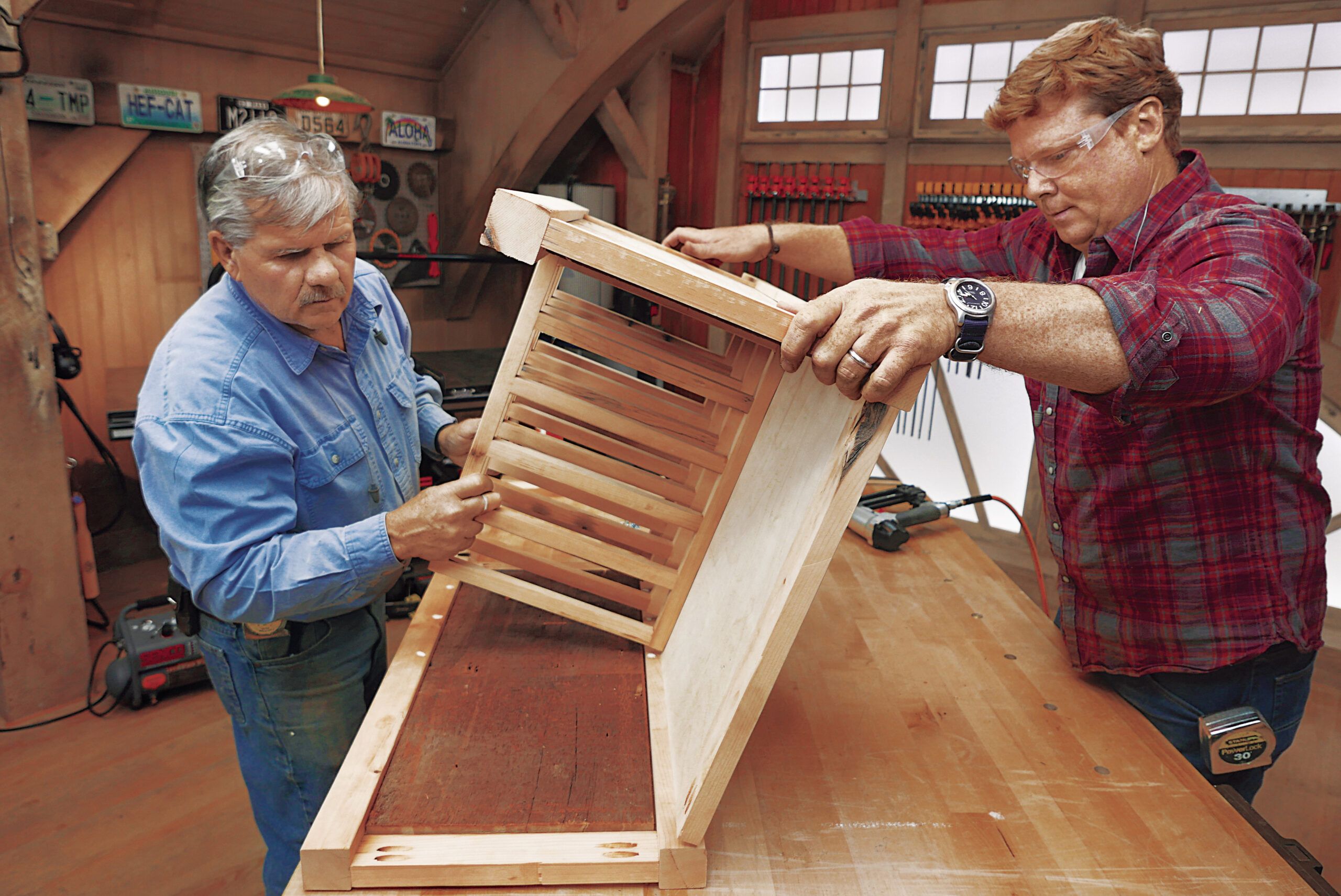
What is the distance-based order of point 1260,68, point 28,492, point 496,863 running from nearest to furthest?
point 496,863, point 28,492, point 1260,68

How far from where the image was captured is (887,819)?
1140mm

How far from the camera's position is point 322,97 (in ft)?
10.9

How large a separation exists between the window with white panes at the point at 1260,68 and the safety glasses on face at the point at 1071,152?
3.00 meters

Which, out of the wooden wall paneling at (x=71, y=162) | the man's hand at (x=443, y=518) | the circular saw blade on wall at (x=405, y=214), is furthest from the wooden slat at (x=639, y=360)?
the circular saw blade on wall at (x=405, y=214)

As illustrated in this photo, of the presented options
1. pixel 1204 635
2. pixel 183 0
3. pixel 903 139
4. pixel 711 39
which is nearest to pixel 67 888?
pixel 1204 635

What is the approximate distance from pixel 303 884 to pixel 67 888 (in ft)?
6.79

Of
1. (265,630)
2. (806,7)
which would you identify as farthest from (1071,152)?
(806,7)

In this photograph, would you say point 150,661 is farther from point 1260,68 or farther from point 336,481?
point 1260,68

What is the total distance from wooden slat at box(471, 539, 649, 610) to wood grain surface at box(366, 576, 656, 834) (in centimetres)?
9

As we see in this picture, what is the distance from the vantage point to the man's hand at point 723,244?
1799 millimetres

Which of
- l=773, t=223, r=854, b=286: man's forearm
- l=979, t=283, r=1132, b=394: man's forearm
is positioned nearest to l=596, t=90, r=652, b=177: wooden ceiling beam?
l=773, t=223, r=854, b=286: man's forearm

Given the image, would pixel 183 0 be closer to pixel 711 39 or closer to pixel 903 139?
pixel 711 39

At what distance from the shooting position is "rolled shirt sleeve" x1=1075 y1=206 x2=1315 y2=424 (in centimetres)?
95

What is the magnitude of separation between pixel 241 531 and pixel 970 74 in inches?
172
